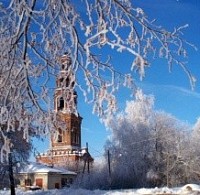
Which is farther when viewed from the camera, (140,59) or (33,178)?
(33,178)

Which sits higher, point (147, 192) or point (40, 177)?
point (40, 177)

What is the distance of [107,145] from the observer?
51.6 m

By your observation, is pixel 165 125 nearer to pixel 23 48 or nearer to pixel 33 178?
pixel 33 178

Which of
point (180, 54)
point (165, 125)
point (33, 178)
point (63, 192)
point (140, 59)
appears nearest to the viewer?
point (140, 59)

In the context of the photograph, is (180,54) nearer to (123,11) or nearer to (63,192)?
(123,11)

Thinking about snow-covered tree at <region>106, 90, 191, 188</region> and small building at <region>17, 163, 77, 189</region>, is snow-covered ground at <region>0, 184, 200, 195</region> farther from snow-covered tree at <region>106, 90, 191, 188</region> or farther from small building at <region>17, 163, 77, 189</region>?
small building at <region>17, 163, 77, 189</region>

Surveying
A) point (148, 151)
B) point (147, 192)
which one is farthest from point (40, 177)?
point (147, 192)

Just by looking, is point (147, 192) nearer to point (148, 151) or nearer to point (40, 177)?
point (148, 151)

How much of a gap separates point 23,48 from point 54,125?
0.94 metres

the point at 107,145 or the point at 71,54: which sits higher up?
the point at 107,145

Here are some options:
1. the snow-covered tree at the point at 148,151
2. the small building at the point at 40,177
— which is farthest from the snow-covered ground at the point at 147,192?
the small building at the point at 40,177

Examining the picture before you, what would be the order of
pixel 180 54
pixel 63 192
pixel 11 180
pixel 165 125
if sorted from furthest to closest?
pixel 165 125
pixel 63 192
pixel 11 180
pixel 180 54

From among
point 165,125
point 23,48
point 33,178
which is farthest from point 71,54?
point 33,178

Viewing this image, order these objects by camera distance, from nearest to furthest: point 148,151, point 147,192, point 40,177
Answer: point 147,192 → point 148,151 → point 40,177
